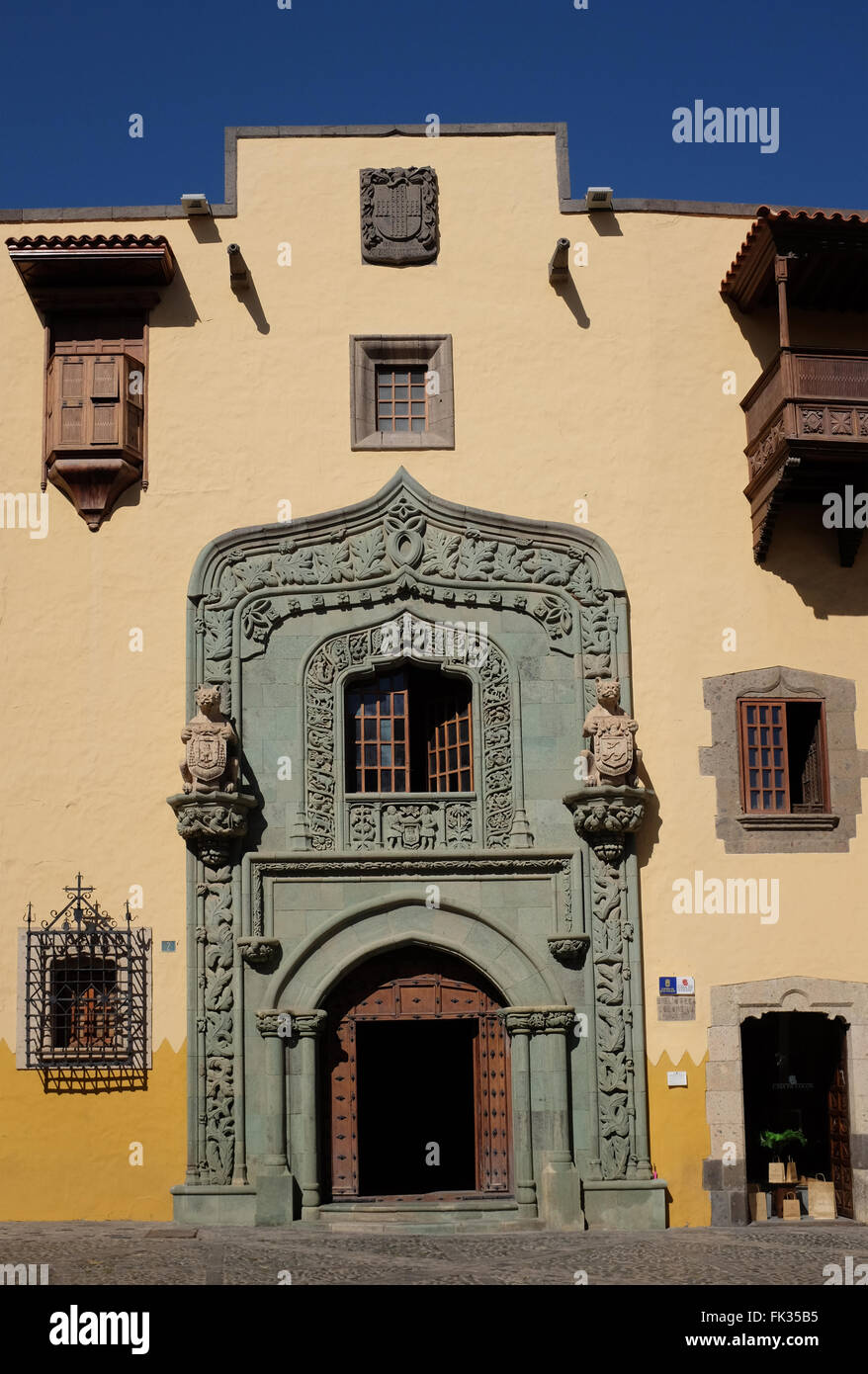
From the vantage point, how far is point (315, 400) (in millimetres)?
19672

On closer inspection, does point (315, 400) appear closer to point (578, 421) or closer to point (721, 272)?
point (578, 421)

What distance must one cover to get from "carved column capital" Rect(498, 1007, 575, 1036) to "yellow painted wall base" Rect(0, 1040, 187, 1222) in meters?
3.78

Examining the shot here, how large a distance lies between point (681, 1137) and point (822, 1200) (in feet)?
6.03

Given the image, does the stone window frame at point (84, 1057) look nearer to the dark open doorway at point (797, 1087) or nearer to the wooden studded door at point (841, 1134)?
the dark open doorway at point (797, 1087)

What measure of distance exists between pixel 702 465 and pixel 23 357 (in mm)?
8413

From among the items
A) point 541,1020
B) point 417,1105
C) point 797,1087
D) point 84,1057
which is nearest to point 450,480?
point 541,1020

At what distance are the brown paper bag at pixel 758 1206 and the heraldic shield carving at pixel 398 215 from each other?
11.8m

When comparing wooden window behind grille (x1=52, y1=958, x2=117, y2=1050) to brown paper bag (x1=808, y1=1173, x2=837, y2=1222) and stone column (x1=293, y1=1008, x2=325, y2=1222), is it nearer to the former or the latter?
stone column (x1=293, y1=1008, x2=325, y2=1222)

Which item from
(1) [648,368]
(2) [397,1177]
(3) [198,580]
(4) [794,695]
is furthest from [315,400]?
(2) [397,1177]

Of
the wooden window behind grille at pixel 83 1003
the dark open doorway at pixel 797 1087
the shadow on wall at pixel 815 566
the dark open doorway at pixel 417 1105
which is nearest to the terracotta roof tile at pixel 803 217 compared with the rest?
the shadow on wall at pixel 815 566

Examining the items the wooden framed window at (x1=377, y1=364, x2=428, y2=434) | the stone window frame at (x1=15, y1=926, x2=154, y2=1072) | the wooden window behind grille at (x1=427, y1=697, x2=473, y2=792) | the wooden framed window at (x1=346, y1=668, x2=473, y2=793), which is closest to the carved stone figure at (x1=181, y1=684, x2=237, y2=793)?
the wooden framed window at (x1=346, y1=668, x2=473, y2=793)

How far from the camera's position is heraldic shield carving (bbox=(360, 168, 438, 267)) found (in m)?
20.0

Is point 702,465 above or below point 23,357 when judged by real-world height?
below

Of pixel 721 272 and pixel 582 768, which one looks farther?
pixel 721 272
